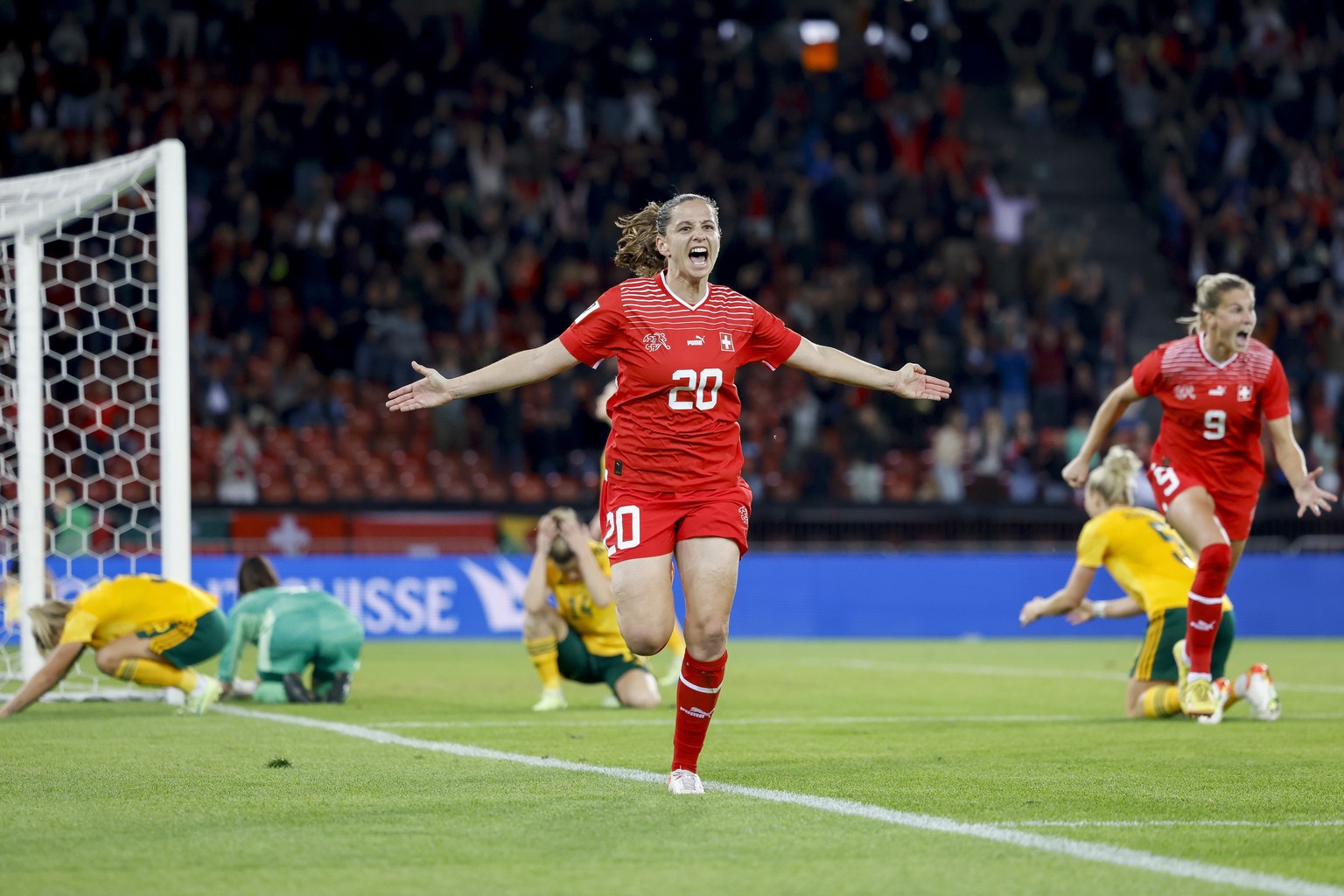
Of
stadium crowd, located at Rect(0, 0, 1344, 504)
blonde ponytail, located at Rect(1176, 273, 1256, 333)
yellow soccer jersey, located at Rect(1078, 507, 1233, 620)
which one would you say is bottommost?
yellow soccer jersey, located at Rect(1078, 507, 1233, 620)

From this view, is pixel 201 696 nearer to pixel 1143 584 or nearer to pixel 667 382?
pixel 667 382

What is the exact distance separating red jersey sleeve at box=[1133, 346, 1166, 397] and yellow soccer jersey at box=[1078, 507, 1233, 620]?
0.96 m

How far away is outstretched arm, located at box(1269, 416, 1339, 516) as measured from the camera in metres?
8.33

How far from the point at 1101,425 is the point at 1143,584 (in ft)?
3.69

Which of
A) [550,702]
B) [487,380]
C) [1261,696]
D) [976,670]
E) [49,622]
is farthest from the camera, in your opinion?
[976,670]

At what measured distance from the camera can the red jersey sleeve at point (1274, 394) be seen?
337 inches

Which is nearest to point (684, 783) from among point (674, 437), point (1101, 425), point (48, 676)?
point (674, 437)

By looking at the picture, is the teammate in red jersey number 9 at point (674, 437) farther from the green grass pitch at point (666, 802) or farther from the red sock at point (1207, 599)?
the red sock at point (1207, 599)

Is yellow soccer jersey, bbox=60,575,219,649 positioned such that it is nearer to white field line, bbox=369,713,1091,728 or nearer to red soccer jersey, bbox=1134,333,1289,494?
white field line, bbox=369,713,1091,728

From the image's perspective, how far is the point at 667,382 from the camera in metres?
5.89

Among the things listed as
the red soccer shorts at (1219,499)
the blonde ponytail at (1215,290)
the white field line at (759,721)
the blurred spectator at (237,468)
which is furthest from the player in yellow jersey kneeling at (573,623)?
the blurred spectator at (237,468)

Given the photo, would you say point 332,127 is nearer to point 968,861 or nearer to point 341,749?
point 341,749

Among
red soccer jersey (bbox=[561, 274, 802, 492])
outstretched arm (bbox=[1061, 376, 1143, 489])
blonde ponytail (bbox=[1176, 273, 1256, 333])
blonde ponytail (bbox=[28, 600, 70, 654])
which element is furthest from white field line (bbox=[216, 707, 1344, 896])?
blonde ponytail (bbox=[1176, 273, 1256, 333])

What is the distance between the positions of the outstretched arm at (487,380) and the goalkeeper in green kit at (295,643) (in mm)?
4602
